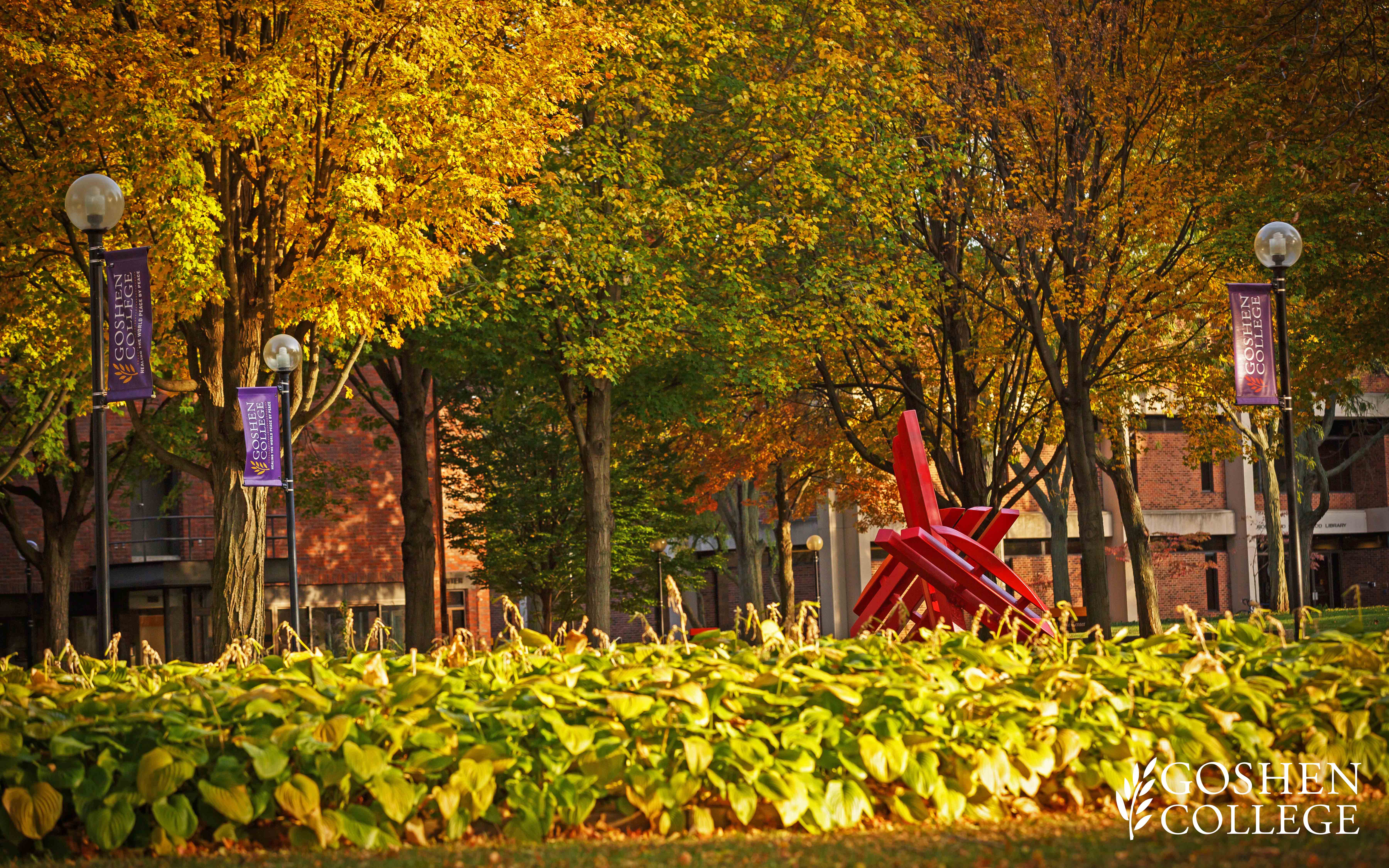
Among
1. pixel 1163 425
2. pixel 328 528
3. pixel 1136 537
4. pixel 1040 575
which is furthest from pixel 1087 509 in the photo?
pixel 1163 425

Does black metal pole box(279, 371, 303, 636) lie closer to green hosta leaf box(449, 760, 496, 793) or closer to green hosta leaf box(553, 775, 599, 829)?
green hosta leaf box(449, 760, 496, 793)

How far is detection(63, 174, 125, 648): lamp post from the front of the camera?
1080 centimetres

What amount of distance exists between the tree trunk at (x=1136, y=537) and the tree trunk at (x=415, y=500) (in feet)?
42.7

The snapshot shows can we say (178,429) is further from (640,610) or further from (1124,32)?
(1124,32)

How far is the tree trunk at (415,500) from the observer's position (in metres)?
24.2

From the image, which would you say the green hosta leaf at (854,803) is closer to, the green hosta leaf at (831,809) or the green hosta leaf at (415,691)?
the green hosta leaf at (831,809)

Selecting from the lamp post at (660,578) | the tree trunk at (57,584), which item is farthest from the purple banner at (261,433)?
the lamp post at (660,578)

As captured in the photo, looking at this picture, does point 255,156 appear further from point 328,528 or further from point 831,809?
point 328,528

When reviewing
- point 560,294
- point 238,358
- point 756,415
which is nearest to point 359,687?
point 238,358

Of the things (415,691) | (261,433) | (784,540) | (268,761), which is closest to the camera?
(268,761)

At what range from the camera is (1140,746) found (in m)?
6.85

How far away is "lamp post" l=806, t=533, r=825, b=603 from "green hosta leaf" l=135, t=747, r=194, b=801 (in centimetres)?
3143

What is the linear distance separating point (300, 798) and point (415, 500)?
1837 centimetres

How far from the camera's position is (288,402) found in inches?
641
